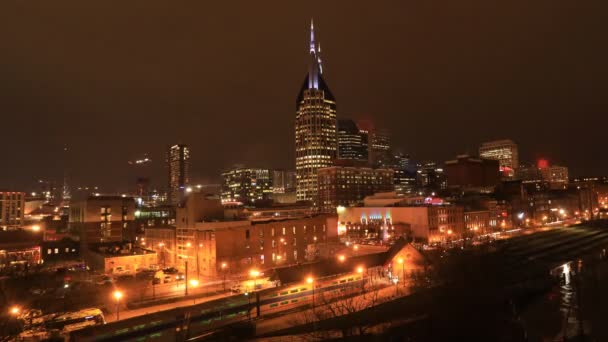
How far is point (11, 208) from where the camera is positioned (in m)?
79.1

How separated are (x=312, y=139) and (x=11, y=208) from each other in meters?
88.7

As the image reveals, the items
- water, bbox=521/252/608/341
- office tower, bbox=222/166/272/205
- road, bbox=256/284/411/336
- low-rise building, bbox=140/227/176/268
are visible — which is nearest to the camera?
Answer: road, bbox=256/284/411/336

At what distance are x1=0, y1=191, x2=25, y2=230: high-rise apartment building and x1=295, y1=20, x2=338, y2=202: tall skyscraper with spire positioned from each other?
262 ft

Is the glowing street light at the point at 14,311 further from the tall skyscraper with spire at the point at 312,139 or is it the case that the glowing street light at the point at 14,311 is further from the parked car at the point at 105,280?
the tall skyscraper with spire at the point at 312,139

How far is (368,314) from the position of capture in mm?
26547

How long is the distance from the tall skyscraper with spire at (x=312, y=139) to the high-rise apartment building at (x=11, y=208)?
79.9 metres

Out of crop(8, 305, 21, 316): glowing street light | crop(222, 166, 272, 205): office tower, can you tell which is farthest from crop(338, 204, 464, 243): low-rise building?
crop(222, 166, 272, 205): office tower

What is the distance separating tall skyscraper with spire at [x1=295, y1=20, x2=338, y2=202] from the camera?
141m

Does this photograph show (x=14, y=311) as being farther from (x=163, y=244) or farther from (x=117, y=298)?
(x=163, y=244)

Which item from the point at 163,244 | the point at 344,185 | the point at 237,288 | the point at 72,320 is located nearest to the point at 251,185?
the point at 344,185

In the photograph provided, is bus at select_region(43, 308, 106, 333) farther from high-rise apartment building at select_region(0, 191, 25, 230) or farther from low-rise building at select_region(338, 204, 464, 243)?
high-rise apartment building at select_region(0, 191, 25, 230)

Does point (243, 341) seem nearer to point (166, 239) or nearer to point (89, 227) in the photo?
point (166, 239)

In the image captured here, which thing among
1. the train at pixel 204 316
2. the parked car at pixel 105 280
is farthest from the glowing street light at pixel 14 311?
the parked car at pixel 105 280

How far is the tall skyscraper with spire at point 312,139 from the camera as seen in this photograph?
462 ft
